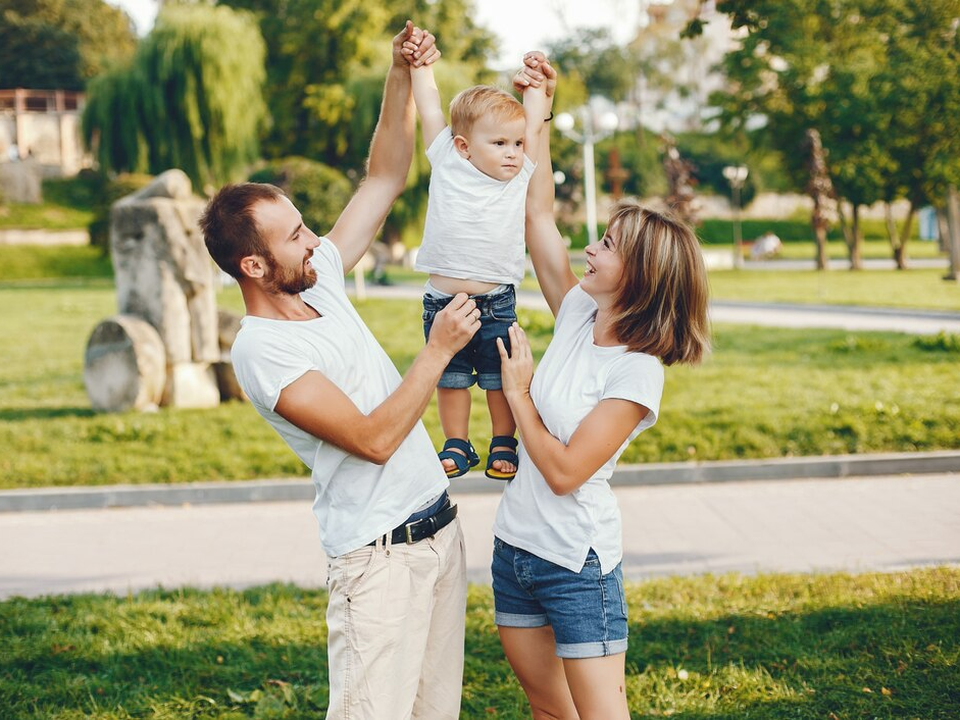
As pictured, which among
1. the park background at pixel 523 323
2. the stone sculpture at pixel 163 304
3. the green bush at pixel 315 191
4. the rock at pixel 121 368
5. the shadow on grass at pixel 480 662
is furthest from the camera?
the green bush at pixel 315 191

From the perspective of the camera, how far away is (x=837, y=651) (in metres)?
4.48

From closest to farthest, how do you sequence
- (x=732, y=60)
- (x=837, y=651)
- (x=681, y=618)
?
(x=837, y=651)
(x=681, y=618)
(x=732, y=60)

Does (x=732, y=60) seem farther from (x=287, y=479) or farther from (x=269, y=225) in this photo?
(x=269, y=225)

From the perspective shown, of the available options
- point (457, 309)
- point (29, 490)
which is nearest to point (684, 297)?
point (457, 309)

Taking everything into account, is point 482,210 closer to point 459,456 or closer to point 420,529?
point 459,456

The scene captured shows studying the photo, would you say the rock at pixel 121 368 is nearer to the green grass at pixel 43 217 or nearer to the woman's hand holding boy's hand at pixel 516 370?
the woman's hand holding boy's hand at pixel 516 370

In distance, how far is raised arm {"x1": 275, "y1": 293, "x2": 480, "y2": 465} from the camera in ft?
8.07

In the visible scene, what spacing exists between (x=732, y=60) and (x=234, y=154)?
17.3 metres

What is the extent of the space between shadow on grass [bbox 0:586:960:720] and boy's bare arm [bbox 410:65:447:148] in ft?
7.55

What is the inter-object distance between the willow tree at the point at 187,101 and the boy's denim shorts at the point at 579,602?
30.2 meters

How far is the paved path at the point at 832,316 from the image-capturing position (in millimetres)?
16172

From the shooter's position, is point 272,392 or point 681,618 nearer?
point 272,392

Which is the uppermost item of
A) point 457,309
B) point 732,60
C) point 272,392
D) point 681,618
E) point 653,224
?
point 732,60

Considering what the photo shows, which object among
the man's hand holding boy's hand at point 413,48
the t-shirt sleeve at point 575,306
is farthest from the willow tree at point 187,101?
the t-shirt sleeve at point 575,306
